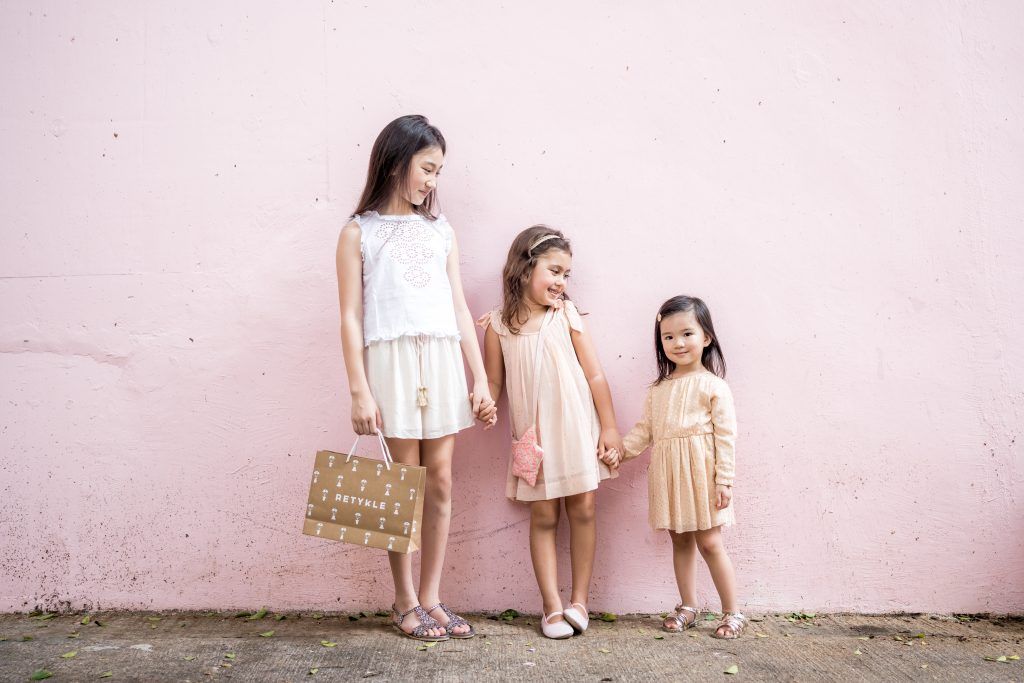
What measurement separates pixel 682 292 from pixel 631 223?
318 mm

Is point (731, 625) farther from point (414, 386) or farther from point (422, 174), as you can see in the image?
point (422, 174)

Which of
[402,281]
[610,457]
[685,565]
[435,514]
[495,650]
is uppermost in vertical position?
[402,281]

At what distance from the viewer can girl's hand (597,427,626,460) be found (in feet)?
9.15

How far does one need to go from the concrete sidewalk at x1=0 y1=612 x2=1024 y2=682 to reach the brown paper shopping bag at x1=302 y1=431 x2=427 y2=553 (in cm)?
39

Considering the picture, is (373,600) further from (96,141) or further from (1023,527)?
(1023,527)

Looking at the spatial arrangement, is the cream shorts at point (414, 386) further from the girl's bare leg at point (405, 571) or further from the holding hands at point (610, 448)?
the holding hands at point (610, 448)

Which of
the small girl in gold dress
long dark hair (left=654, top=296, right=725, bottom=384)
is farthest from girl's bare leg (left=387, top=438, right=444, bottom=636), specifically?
long dark hair (left=654, top=296, right=725, bottom=384)

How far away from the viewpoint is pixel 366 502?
2449 mm

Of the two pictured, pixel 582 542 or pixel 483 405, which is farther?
pixel 582 542

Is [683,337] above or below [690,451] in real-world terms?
above

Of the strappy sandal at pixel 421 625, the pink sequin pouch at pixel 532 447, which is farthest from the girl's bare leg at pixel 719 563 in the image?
the strappy sandal at pixel 421 625

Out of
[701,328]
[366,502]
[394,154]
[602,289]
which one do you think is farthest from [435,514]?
[394,154]

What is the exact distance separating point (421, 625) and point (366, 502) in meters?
0.51

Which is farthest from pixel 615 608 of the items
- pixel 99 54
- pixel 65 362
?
pixel 99 54
